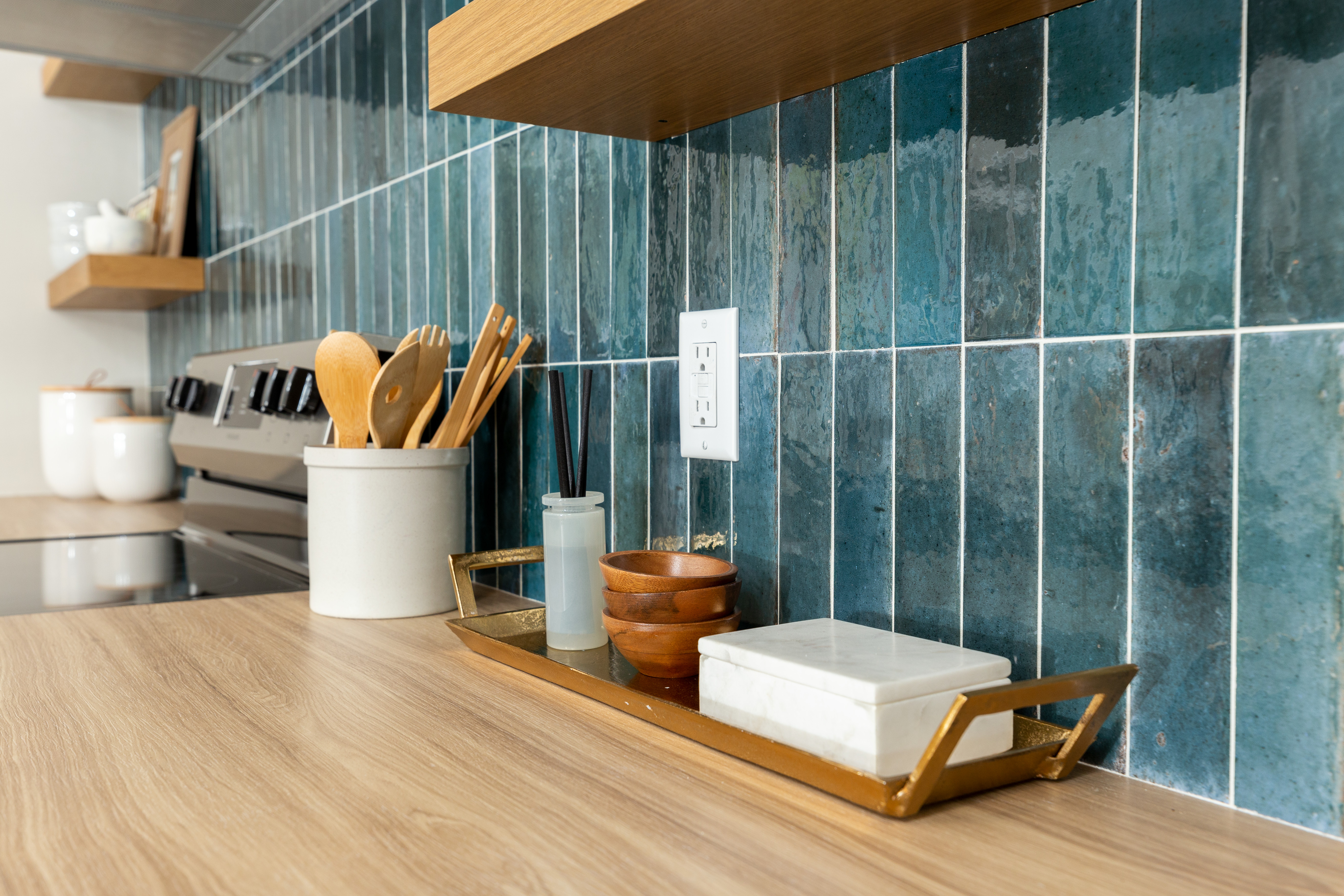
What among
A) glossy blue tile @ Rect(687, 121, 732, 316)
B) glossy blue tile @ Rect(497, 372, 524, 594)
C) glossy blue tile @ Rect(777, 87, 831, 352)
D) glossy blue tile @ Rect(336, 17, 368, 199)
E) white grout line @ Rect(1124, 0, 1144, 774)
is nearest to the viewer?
white grout line @ Rect(1124, 0, 1144, 774)

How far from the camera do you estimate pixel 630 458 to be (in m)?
1.02

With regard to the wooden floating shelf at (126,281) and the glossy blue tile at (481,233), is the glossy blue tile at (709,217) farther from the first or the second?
the wooden floating shelf at (126,281)

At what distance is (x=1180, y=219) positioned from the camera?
0.56 m

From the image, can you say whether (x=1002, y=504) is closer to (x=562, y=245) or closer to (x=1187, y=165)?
(x=1187, y=165)

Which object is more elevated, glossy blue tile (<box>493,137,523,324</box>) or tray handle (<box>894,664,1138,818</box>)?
glossy blue tile (<box>493,137,523,324</box>)

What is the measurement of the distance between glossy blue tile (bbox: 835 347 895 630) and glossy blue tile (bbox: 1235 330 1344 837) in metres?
0.25

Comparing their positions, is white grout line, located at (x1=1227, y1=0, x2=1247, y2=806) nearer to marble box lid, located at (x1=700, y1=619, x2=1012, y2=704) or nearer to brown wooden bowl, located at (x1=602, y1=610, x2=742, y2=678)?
marble box lid, located at (x1=700, y1=619, x2=1012, y2=704)

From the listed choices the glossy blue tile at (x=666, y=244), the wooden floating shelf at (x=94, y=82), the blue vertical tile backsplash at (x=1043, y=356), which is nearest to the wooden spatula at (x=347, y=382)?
the blue vertical tile backsplash at (x=1043, y=356)

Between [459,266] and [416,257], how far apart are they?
0.42 feet

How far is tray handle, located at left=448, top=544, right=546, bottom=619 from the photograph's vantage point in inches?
39.1

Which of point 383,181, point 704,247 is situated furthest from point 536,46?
point 383,181

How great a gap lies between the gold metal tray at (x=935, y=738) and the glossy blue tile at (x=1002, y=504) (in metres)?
0.06

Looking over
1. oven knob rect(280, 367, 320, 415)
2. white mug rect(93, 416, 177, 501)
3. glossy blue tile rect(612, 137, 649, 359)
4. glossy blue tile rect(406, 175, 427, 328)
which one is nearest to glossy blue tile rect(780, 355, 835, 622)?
glossy blue tile rect(612, 137, 649, 359)

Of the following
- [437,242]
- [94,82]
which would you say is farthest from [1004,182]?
[94,82]
